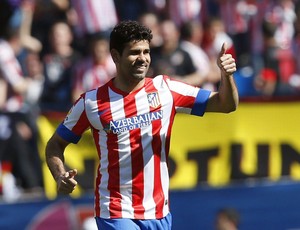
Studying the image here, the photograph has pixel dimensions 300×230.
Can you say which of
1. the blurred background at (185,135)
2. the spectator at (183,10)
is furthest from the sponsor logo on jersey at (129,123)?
the spectator at (183,10)

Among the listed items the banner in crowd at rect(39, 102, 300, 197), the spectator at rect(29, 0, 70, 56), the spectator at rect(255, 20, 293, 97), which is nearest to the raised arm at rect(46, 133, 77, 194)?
the banner in crowd at rect(39, 102, 300, 197)

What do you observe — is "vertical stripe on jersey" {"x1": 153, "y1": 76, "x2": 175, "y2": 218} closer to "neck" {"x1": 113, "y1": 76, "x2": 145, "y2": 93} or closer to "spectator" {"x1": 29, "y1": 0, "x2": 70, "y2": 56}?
"neck" {"x1": 113, "y1": 76, "x2": 145, "y2": 93}

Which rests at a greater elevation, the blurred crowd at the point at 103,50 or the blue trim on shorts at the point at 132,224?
the blurred crowd at the point at 103,50

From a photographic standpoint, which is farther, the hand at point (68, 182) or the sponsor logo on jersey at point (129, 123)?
the sponsor logo on jersey at point (129, 123)

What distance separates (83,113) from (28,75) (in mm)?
5912

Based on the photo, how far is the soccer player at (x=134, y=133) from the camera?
744 centimetres

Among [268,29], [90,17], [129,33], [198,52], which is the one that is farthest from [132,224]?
[90,17]

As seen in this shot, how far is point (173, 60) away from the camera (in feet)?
43.5

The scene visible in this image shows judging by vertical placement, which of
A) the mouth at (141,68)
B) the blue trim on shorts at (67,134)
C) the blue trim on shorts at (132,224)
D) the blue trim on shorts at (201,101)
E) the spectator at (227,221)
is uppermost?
the mouth at (141,68)

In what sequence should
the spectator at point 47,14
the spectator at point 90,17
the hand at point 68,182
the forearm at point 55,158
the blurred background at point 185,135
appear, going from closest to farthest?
1. the hand at point 68,182
2. the forearm at point 55,158
3. the blurred background at point 185,135
4. the spectator at point 90,17
5. the spectator at point 47,14

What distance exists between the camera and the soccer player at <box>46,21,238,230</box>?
7438 millimetres

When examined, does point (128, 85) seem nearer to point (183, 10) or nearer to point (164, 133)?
point (164, 133)

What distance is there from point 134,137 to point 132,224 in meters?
0.62

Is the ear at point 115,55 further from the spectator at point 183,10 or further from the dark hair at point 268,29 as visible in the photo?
the spectator at point 183,10
